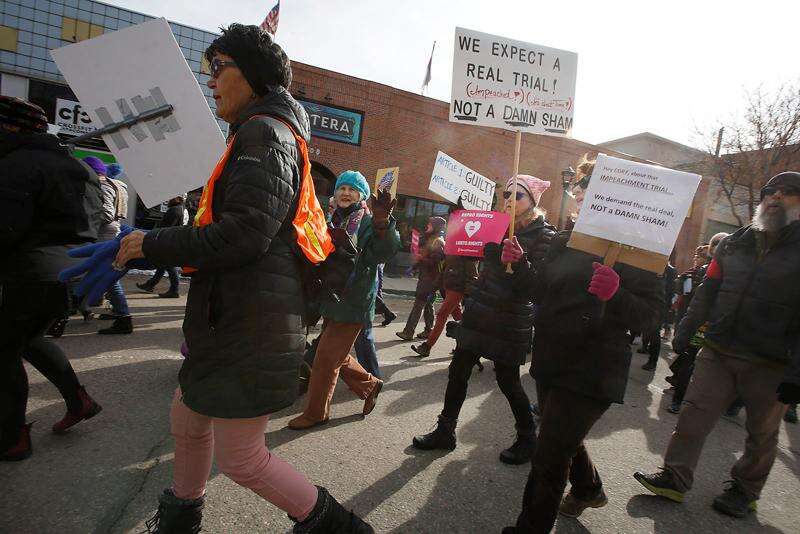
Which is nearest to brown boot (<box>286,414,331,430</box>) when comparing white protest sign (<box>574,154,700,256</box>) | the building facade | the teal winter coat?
the teal winter coat

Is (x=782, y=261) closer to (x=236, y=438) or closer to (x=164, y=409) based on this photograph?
(x=236, y=438)

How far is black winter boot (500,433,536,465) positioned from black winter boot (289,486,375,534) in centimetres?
160

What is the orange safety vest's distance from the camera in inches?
63.4

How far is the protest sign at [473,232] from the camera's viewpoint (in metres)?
3.97

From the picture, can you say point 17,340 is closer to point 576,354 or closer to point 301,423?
point 301,423

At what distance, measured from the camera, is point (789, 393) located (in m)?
2.48

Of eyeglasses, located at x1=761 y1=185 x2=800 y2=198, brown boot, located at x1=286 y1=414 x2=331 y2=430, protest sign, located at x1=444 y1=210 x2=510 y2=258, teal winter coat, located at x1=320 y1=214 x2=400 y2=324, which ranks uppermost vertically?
eyeglasses, located at x1=761 y1=185 x2=800 y2=198

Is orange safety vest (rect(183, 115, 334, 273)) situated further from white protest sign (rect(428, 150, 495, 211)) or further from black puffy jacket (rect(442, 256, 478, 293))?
black puffy jacket (rect(442, 256, 478, 293))

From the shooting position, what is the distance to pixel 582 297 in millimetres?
2182

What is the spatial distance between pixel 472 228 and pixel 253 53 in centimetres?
269

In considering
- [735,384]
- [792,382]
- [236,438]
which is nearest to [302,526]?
[236,438]

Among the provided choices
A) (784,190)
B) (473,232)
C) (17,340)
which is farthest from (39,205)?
(784,190)

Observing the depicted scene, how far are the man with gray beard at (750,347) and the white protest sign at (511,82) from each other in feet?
4.63

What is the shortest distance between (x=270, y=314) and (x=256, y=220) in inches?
13.4
